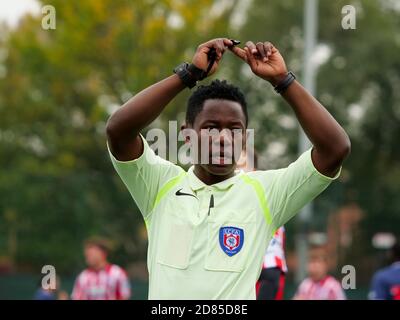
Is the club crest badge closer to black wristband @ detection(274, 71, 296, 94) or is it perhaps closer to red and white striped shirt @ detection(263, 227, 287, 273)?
black wristband @ detection(274, 71, 296, 94)

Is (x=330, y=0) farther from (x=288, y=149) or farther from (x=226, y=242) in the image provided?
(x=226, y=242)

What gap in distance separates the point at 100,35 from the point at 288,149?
23.9 feet

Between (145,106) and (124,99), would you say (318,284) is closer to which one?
(145,106)

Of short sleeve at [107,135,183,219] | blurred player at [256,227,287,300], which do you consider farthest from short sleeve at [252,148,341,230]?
blurred player at [256,227,287,300]

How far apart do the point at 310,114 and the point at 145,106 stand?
731 millimetres

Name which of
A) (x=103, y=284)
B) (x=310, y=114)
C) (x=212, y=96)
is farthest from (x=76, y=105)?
(x=310, y=114)

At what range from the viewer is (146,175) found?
13.8 feet

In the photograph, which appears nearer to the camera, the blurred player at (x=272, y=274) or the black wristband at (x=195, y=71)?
the black wristband at (x=195, y=71)

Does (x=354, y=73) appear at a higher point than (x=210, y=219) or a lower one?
higher

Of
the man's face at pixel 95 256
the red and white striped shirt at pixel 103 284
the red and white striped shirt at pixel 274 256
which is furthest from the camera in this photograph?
the man's face at pixel 95 256

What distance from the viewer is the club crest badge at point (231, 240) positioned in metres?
4.01

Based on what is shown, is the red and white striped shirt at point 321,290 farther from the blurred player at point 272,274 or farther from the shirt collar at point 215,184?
the shirt collar at point 215,184

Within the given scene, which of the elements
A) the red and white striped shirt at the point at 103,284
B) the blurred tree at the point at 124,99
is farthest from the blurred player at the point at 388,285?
the blurred tree at the point at 124,99

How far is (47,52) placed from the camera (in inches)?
1045
